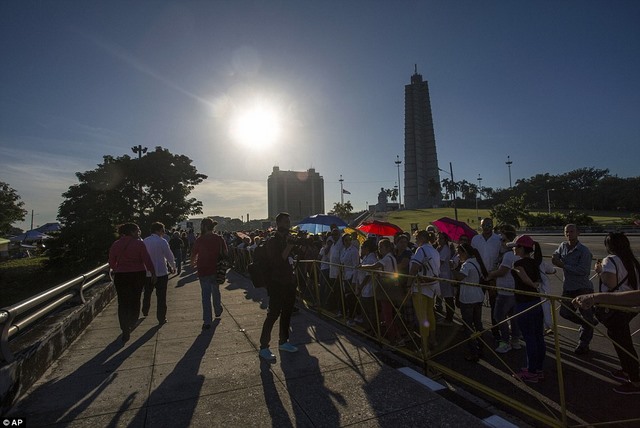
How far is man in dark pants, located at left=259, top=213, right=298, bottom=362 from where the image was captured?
4910 millimetres

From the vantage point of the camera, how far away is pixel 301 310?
811 centimetres

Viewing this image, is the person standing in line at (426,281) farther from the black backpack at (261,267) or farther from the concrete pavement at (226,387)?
the black backpack at (261,267)

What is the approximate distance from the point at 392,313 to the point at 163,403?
136 inches

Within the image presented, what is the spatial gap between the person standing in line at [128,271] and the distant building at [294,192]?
114322 millimetres

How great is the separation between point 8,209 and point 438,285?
179 ft

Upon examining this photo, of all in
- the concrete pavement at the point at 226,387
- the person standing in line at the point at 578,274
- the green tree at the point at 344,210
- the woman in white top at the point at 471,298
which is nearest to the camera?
the concrete pavement at the point at 226,387

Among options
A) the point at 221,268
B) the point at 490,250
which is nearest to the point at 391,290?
the point at 490,250

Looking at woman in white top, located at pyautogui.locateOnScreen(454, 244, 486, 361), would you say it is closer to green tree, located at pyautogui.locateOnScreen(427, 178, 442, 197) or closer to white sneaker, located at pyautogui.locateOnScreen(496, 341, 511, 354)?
white sneaker, located at pyautogui.locateOnScreen(496, 341, 511, 354)

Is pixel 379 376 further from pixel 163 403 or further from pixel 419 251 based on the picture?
pixel 163 403

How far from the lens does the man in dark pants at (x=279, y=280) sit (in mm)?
4910

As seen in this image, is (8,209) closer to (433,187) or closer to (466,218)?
(466,218)

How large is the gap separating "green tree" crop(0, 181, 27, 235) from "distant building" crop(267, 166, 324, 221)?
79.8m

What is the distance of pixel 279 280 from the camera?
493 centimetres

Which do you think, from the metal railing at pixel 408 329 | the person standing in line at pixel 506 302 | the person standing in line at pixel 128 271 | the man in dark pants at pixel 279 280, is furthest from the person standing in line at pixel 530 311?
the person standing in line at pixel 128 271
